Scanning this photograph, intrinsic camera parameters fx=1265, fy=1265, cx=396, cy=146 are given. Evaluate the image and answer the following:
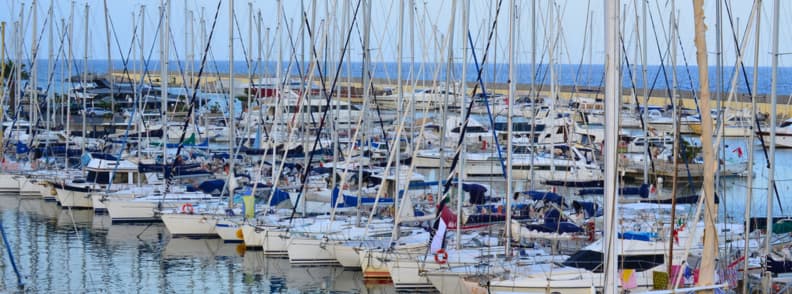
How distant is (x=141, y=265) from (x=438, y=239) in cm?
926

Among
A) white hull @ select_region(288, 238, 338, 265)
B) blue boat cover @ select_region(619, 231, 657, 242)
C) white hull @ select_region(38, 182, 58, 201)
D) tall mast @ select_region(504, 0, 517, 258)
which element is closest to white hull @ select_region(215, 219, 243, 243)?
white hull @ select_region(288, 238, 338, 265)

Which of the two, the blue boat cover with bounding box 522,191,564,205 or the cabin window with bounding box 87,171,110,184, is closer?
the blue boat cover with bounding box 522,191,564,205

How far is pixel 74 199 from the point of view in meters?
41.2

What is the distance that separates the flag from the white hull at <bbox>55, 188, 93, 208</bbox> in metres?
18.1

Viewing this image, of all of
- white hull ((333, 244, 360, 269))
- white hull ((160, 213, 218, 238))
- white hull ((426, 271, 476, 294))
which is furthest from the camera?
white hull ((160, 213, 218, 238))

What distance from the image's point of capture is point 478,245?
2742 centimetres

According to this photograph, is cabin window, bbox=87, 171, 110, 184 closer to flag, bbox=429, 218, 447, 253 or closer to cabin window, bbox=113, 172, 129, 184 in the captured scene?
cabin window, bbox=113, 172, 129, 184

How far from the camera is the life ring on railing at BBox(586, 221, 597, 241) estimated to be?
28.5 metres

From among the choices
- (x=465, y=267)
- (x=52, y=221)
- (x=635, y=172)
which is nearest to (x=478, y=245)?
(x=465, y=267)

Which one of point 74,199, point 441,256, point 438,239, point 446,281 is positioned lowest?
point 74,199

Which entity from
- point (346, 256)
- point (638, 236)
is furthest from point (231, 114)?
point (638, 236)

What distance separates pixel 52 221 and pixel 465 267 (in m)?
18.2

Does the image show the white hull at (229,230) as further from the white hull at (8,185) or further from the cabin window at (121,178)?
the white hull at (8,185)

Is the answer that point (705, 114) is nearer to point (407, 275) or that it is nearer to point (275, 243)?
point (407, 275)
